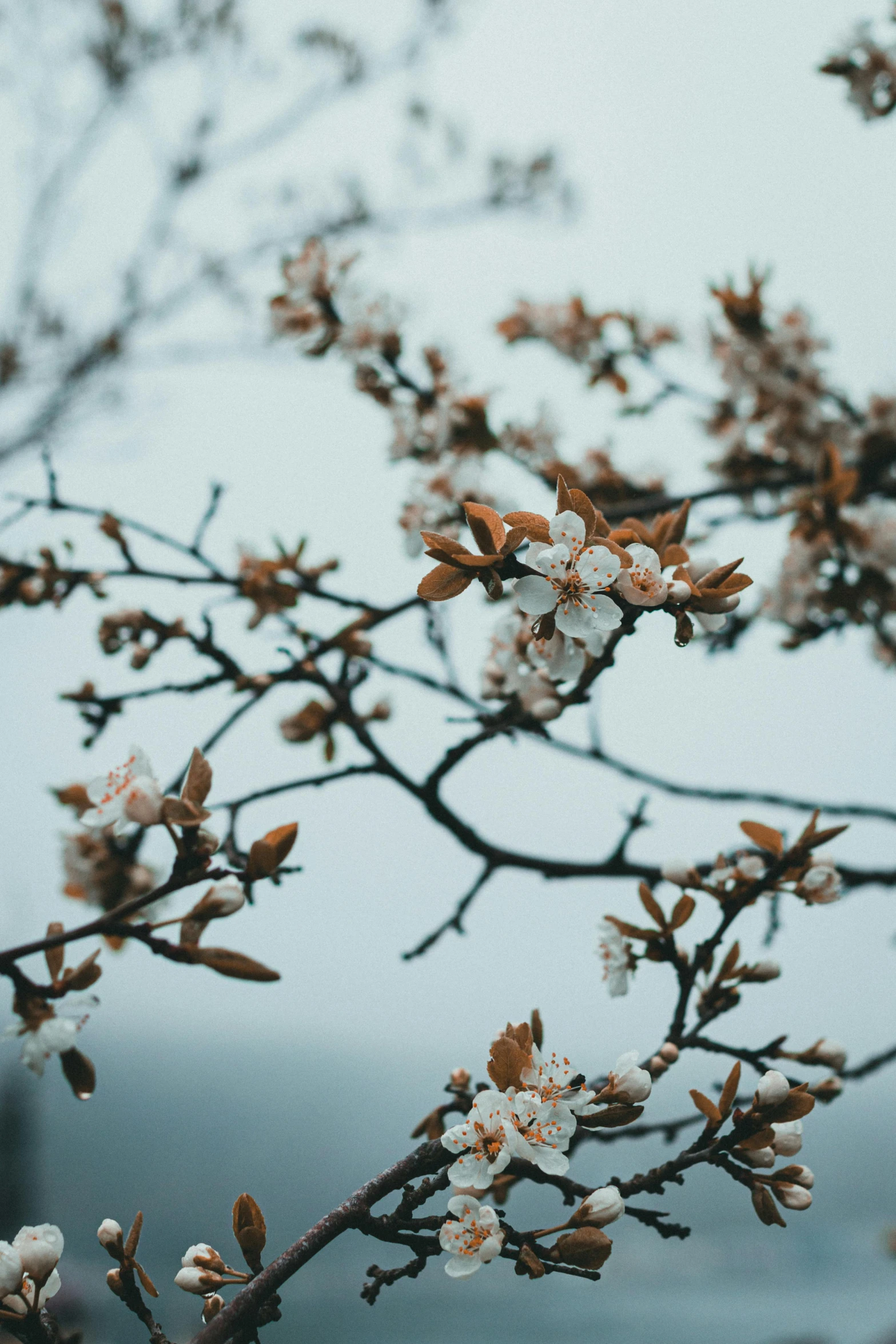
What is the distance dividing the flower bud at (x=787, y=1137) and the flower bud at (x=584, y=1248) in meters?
0.19

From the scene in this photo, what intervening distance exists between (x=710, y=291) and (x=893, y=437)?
67 centimetres

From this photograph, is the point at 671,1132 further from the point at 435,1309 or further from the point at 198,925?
the point at 435,1309

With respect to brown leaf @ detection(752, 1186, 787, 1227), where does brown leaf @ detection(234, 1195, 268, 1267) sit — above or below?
below

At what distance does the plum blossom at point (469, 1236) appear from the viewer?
2.13 feet

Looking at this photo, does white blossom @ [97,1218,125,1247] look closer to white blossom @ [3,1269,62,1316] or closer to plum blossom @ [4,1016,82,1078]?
white blossom @ [3,1269,62,1316]

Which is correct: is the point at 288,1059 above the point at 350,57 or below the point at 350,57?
below

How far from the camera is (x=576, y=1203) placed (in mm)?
772

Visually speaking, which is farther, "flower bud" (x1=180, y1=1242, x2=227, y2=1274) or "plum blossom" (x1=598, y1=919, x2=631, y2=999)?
"plum blossom" (x1=598, y1=919, x2=631, y2=999)

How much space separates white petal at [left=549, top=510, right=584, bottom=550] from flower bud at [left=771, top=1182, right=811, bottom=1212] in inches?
23.5

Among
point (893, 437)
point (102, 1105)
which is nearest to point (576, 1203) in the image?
point (893, 437)

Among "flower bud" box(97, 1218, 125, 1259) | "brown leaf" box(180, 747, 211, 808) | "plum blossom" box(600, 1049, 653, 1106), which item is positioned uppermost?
"brown leaf" box(180, 747, 211, 808)

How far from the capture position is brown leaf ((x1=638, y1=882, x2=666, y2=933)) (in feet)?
3.07

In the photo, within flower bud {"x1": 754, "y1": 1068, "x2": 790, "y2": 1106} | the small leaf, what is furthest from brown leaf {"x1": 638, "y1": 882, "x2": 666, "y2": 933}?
flower bud {"x1": 754, "y1": 1068, "x2": 790, "y2": 1106}

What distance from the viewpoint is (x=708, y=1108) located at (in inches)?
28.7
